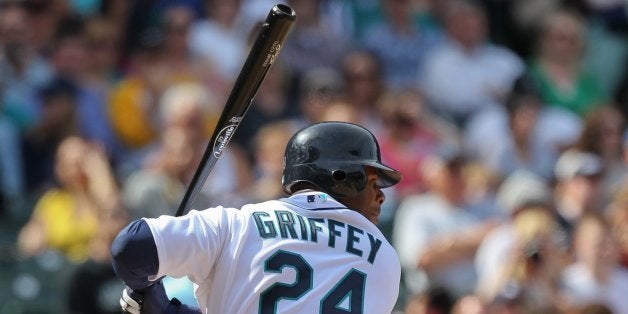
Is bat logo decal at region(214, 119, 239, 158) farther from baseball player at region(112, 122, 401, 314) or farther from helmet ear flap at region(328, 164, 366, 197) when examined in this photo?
helmet ear flap at region(328, 164, 366, 197)

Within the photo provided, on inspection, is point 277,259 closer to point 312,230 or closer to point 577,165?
point 312,230

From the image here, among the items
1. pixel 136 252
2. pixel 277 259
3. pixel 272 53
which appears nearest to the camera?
pixel 136 252

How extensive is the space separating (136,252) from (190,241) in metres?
0.19

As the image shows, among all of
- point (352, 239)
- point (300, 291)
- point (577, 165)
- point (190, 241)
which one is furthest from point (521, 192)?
point (190, 241)

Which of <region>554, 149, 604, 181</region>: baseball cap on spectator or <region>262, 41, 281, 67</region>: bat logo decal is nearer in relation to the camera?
<region>262, 41, 281, 67</region>: bat logo decal

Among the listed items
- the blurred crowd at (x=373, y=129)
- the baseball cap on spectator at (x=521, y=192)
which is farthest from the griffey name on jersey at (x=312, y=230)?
the baseball cap on spectator at (x=521, y=192)

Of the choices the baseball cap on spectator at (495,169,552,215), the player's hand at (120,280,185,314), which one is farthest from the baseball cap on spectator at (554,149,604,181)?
the player's hand at (120,280,185,314)

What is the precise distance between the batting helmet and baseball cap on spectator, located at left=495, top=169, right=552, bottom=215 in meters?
3.65

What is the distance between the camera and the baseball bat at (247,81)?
183 inches

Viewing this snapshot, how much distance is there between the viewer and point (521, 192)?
822 cm

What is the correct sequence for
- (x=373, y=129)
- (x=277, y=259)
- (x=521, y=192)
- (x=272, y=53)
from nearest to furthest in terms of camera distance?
1. (x=277, y=259)
2. (x=272, y=53)
3. (x=521, y=192)
4. (x=373, y=129)

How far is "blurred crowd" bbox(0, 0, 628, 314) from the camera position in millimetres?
8031

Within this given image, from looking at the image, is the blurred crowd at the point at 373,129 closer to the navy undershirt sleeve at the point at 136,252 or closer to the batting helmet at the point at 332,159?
the batting helmet at the point at 332,159

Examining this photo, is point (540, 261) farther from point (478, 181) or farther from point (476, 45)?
point (476, 45)
